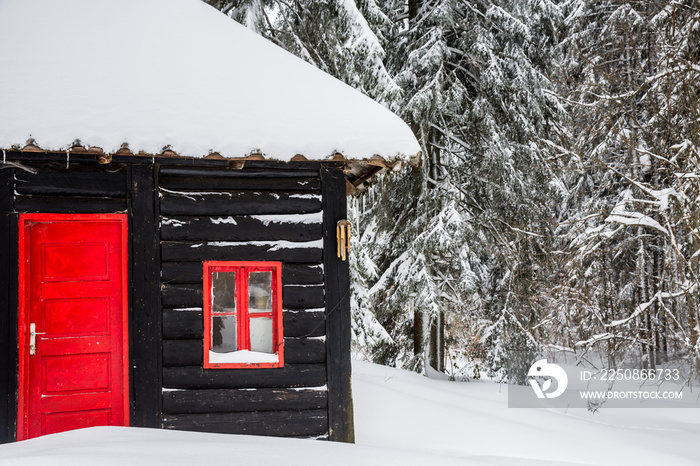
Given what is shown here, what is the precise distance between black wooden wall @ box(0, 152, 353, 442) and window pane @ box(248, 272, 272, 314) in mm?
222

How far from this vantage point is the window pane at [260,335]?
6.25m

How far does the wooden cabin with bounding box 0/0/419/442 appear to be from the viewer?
564cm

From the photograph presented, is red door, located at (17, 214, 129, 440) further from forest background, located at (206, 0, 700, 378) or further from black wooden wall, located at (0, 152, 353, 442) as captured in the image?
forest background, located at (206, 0, 700, 378)

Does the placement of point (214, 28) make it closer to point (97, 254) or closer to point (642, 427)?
point (97, 254)

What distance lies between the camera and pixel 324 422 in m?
6.12

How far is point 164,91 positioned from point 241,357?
2.89 meters

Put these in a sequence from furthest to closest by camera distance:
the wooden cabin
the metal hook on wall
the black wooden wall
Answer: the metal hook on wall
the black wooden wall
the wooden cabin

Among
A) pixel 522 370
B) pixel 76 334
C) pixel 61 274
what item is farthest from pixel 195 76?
pixel 522 370

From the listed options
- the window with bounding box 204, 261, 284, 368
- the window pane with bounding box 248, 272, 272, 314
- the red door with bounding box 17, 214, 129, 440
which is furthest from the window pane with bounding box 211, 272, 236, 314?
the red door with bounding box 17, 214, 129, 440

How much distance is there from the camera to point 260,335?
246 inches

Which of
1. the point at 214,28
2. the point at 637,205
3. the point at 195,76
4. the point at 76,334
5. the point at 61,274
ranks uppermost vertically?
the point at 214,28

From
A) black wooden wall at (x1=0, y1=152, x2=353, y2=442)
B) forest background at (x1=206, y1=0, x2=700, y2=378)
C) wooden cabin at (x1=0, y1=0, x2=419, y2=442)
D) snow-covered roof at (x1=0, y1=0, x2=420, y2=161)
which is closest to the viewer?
snow-covered roof at (x1=0, y1=0, x2=420, y2=161)

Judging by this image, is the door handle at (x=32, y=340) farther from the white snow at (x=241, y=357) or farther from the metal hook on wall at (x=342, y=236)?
the metal hook on wall at (x=342, y=236)

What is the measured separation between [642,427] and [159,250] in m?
7.35
